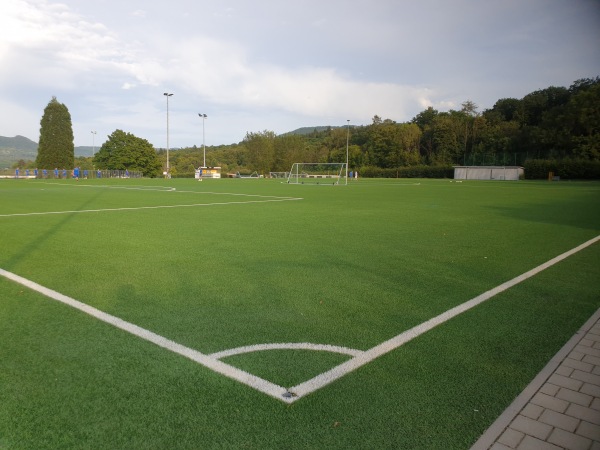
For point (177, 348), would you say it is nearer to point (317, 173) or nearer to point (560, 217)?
point (560, 217)

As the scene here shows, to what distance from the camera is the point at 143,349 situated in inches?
121

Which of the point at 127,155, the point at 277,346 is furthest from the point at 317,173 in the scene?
the point at 277,346

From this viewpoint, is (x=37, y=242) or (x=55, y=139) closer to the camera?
(x=37, y=242)

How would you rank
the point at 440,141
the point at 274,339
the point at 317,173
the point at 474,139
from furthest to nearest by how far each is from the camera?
the point at 440,141
the point at 474,139
the point at 317,173
the point at 274,339

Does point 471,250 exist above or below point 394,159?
below

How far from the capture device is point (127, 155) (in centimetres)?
7856

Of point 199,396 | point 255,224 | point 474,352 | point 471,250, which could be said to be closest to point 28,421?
point 199,396

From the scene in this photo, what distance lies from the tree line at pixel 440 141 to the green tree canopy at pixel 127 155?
0.18 meters

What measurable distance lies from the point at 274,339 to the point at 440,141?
3514 inches

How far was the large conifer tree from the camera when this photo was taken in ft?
207

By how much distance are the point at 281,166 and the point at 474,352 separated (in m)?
85.7

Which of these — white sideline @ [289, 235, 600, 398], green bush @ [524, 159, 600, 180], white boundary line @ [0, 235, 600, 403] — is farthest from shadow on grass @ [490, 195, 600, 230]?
green bush @ [524, 159, 600, 180]

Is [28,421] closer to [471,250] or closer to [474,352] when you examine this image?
[474,352]

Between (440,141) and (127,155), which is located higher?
(440,141)
